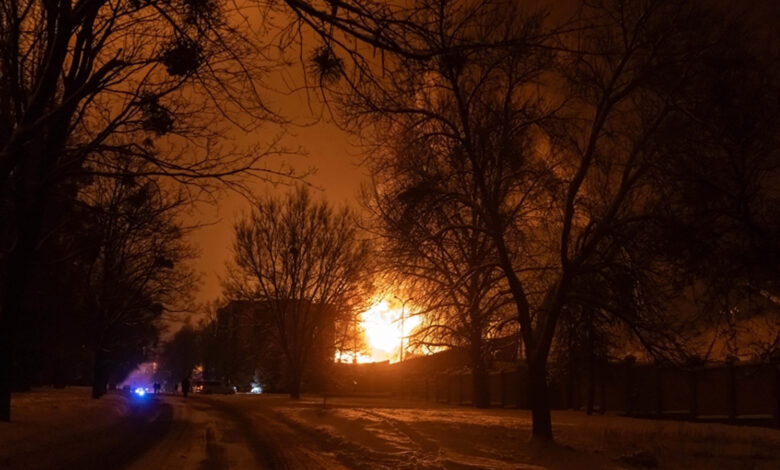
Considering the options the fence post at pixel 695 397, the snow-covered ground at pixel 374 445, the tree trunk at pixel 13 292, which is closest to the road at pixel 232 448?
the snow-covered ground at pixel 374 445

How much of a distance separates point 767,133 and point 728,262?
2.28 meters

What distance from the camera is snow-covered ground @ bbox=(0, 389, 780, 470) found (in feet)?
39.7

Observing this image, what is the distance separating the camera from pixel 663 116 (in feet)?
45.4

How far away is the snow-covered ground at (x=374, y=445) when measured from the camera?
12086mm

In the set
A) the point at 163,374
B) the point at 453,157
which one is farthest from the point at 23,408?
the point at 163,374

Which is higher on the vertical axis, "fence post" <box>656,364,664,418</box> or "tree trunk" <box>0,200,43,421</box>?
"tree trunk" <box>0,200,43,421</box>

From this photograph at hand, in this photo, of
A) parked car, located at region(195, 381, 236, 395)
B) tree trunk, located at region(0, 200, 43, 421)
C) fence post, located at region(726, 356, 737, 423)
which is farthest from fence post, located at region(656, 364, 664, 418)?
parked car, located at region(195, 381, 236, 395)

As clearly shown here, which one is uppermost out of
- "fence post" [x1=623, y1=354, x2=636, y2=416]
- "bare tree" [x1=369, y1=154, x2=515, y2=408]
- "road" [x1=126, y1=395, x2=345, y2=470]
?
"bare tree" [x1=369, y1=154, x2=515, y2=408]

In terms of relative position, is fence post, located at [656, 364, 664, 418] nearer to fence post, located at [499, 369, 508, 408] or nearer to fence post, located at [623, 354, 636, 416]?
fence post, located at [623, 354, 636, 416]

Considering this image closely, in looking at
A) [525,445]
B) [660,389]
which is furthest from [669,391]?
[525,445]

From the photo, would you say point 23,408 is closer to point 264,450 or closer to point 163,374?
point 264,450

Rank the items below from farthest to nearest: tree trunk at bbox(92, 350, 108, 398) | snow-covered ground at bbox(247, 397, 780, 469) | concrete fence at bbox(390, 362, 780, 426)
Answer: tree trunk at bbox(92, 350, 108, 398)
concrete fence at bbox(390, 362, 780, 426)
snow-covered ground at bbox(247, 397, 780, 469)

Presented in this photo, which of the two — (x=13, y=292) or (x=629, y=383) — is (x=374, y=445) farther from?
(x=629, y=383)

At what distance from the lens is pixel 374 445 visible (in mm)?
14086
